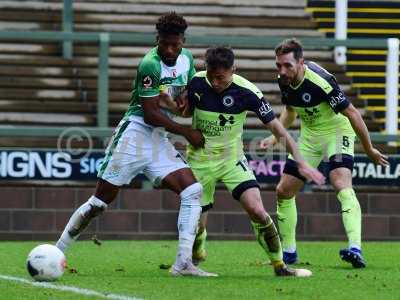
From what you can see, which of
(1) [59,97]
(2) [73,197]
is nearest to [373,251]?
(2) [73,197]

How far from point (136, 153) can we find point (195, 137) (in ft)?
1.65

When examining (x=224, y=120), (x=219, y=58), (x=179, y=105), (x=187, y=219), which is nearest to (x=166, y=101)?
(x=179, y=105)

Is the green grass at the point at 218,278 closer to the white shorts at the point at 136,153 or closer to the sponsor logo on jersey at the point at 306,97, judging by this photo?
the white shorts at the point at 136,153

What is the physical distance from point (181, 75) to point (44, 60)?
7.36 metres

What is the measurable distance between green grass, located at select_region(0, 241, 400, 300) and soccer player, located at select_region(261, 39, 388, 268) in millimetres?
379

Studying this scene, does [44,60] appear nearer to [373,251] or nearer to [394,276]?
[373,251]

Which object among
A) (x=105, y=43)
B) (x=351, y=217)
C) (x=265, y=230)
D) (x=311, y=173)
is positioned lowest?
(x=265, y=230)

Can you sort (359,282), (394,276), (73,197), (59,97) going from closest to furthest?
(359,282)
(394,276)
(73,197)
(59,97)

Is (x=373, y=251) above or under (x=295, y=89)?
under

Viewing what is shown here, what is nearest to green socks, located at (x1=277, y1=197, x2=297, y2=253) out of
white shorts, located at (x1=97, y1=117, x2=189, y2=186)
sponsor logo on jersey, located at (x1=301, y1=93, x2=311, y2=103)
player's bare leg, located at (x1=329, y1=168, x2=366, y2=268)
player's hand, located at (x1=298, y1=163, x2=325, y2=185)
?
player's bare leg, located at (x1=329, y1=168, x2=366, y2=268)

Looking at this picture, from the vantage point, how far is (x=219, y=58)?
9.03 metres

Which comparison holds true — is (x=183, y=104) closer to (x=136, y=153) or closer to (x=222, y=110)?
(x=222, y=110)

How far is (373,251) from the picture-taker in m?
12.8

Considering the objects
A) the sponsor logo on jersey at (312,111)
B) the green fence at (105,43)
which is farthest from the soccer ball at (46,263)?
the green fence at (105,43)
